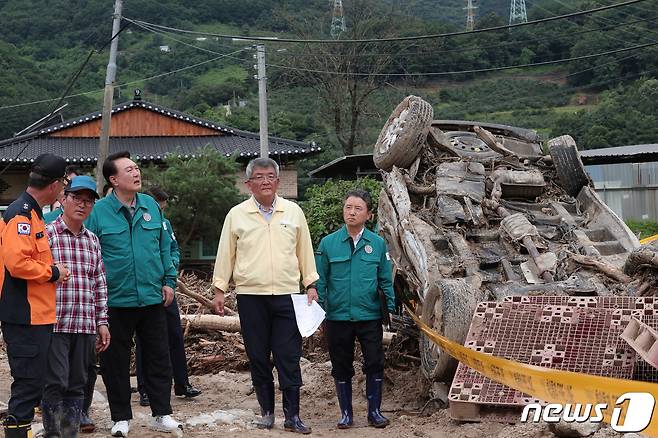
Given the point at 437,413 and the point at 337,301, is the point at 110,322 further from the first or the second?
the point at 437,413

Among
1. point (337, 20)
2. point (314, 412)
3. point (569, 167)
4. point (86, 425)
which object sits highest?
point (337, 20)

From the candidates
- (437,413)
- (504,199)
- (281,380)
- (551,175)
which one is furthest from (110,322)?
(551,175)

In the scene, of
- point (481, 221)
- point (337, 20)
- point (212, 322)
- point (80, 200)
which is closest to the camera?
point (80, 200)

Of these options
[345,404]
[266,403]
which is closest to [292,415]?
[266,403]

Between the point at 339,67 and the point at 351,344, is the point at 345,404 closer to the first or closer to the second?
the point at 351,344

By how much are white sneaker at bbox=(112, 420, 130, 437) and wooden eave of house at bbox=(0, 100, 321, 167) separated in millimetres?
19256

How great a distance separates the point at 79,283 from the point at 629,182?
21297mm

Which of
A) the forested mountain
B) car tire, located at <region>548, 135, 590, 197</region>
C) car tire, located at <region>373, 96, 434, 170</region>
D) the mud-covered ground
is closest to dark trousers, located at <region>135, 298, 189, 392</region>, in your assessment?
the mud-covered ground

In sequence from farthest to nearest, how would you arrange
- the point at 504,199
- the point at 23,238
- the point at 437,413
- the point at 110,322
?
the point at 504,199 → the point at 437,413 → the point at 110,322 → the point at 23,238

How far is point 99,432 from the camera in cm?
650

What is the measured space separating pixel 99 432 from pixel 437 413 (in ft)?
7.87

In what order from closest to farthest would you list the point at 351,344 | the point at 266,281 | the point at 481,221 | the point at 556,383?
the point at 556,383 → the point at 266,281 → the point at 351,344 → the point at 481,221

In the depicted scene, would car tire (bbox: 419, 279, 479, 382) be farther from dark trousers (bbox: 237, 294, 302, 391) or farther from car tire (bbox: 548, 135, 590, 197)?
car tire (bbox: 548, 135, 590, 197)

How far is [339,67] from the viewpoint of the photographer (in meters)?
37.0
